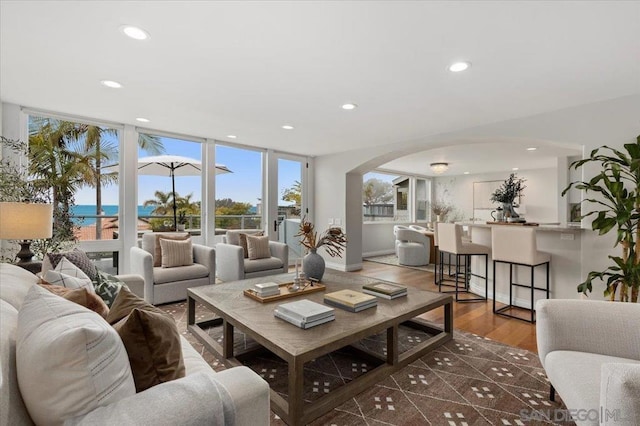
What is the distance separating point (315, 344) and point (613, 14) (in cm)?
258

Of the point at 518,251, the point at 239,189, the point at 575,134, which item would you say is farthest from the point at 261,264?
the point at 575,134

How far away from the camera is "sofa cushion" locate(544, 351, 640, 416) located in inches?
50.8

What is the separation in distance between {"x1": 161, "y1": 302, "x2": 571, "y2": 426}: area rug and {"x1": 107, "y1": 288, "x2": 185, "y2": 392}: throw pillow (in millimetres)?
947

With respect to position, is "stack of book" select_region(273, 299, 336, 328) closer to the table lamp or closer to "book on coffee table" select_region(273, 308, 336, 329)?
"book on coffee table" select_region(273, 308, 336, 329)

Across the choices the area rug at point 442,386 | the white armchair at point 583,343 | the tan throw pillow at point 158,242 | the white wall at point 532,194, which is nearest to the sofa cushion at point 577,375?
the white armchair at point 583,343

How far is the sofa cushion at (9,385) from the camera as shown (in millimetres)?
754

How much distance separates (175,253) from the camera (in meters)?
3.90

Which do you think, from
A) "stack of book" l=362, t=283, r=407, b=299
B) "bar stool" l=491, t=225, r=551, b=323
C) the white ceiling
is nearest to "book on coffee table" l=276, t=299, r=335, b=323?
"stack of book" l=362, t=283, r=407, b=299

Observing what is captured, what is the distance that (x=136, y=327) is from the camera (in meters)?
1.04

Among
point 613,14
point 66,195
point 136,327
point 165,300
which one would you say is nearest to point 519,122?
point 613,14

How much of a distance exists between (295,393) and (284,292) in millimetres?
1037

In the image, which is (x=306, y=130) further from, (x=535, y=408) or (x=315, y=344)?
(x=535, y=408)

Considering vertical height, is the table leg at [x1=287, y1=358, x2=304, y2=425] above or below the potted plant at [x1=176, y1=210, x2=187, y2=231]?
below

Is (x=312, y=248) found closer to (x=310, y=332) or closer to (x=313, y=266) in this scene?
(x=313, y=266)
